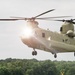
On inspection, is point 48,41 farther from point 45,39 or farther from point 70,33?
point 70,33

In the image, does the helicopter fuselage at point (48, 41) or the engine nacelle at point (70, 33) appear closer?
the helicopter fuselage at point (48, 41)

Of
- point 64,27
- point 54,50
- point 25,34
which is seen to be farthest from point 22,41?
point 64,27

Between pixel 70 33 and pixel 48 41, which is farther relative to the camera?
pixel 70 33

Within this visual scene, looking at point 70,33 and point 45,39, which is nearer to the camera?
point 45,39

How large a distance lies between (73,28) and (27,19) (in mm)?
17985

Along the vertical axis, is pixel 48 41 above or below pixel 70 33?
above

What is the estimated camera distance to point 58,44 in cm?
10438

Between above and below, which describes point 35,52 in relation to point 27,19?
below

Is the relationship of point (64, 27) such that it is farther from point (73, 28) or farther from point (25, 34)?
point (25, 34)

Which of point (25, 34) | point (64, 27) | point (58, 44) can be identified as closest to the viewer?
point (25, 34)

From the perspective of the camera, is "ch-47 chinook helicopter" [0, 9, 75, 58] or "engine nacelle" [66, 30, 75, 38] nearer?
"ch-47 chinook helicopter" [0, 9, 75, 58]

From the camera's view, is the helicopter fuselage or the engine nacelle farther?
the engine nacelle

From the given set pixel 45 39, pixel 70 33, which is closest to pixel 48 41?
pixel 45 39

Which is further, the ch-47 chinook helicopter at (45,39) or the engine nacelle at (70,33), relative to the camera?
the engine nacelle at (70,33)
